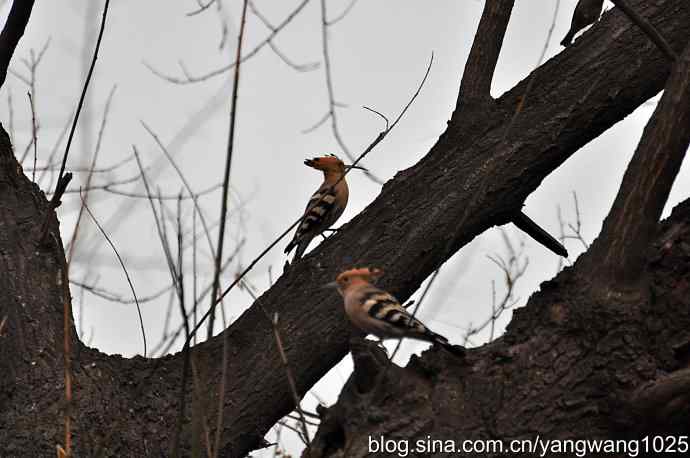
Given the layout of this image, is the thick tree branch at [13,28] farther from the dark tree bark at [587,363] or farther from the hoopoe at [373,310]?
the dark tree bark at [587,363]

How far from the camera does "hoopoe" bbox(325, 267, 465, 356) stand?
374 centimetres

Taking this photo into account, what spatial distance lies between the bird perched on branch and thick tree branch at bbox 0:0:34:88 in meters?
2.71

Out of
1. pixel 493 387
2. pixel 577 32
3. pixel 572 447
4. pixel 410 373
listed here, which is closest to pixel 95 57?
pixel 410 373

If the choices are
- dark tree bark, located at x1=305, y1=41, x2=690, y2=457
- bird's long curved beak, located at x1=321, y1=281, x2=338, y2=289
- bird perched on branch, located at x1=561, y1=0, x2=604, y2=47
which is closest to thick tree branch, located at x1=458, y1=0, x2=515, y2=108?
bird perched on branch, located at x1=561, y1=0, x2=604, y2=47

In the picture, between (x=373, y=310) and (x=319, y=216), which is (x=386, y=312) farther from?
(x=319, y=216)

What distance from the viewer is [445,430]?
301 cm

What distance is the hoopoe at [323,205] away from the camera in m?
7.01

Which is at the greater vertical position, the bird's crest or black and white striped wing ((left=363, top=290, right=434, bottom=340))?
the bird's crest

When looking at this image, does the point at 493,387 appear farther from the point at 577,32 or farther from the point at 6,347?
the point at 577,32

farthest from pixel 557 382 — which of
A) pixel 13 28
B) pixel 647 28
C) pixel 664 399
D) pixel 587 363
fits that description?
pixel 13 28

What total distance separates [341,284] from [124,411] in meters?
1.05

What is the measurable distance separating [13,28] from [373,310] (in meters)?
2.16

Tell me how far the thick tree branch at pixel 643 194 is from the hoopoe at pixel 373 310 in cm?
78

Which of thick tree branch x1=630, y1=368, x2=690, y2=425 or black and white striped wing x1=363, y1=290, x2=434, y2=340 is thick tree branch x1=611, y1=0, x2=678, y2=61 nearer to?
thick tree branch x1=630, y1=368, x2=690, y2=425
